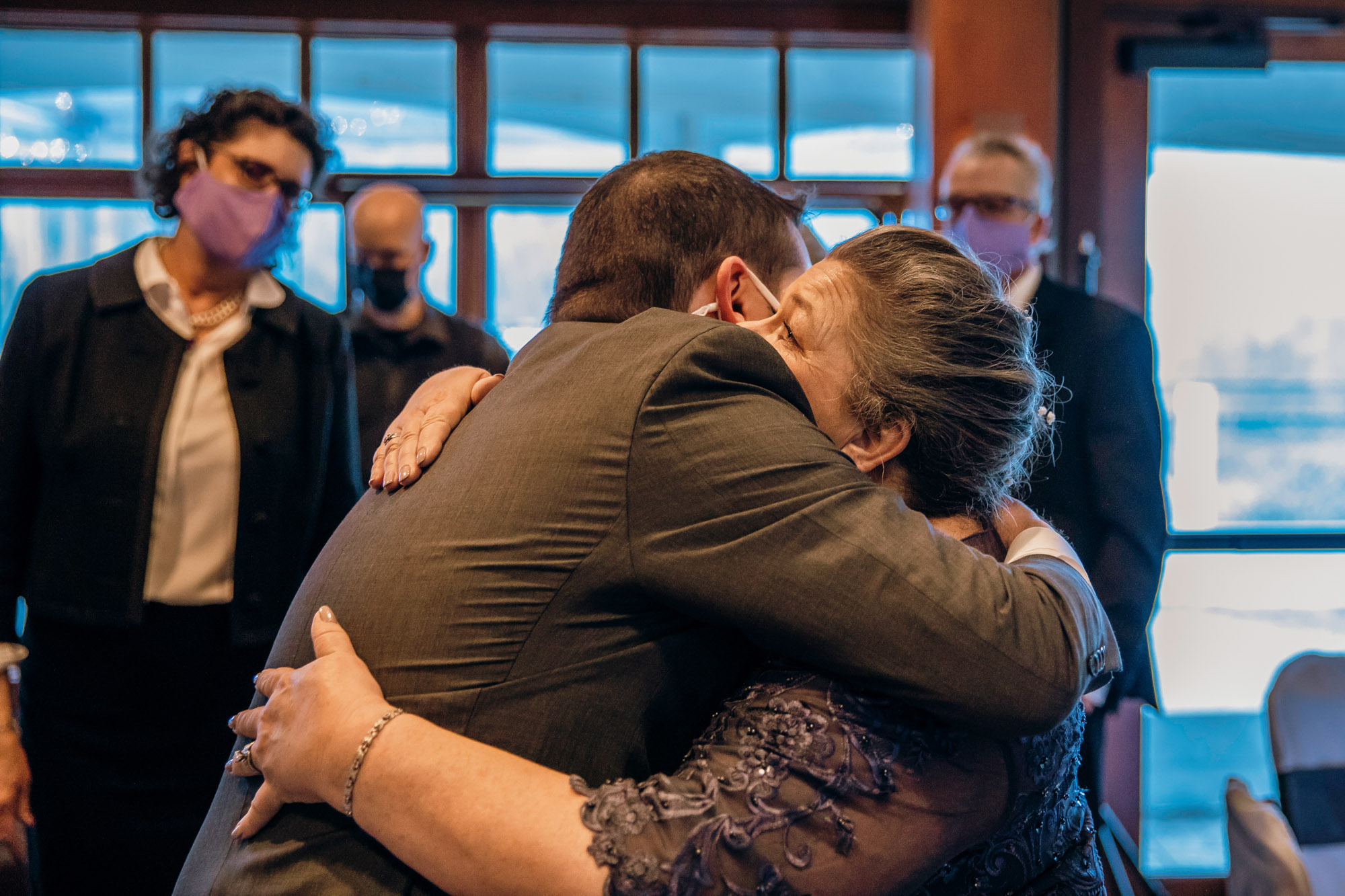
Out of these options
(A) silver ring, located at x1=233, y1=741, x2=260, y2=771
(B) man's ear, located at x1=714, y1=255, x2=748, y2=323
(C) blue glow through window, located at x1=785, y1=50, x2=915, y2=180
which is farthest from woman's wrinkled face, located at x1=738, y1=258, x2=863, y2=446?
(C) blue glow through window, located at x1=785, y1=50, x2=915, y2=180

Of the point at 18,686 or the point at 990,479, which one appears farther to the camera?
the point at 18,686

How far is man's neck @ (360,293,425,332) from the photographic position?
278 cm

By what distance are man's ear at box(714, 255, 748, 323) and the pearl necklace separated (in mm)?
1242

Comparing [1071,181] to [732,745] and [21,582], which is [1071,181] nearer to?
[732,745]

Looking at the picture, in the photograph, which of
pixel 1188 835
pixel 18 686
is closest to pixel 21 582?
pixel 18 686

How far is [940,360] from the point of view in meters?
1.05

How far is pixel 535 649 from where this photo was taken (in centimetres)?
92

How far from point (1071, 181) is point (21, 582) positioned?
3211 millimetres

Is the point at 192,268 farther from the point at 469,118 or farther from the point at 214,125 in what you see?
the point at 469,118

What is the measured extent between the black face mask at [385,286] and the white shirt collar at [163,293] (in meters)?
0.72

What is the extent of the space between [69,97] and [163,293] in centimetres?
200

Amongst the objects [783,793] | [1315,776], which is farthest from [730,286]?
[1315,776]

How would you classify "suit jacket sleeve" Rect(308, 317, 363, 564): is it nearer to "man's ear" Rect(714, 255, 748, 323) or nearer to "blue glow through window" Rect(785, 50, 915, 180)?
"man's ear" Rect(714, 255, 748, 323)

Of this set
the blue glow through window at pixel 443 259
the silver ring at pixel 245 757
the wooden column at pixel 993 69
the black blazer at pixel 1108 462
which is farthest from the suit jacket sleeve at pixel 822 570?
the blue glow through window at pixel 443 259
